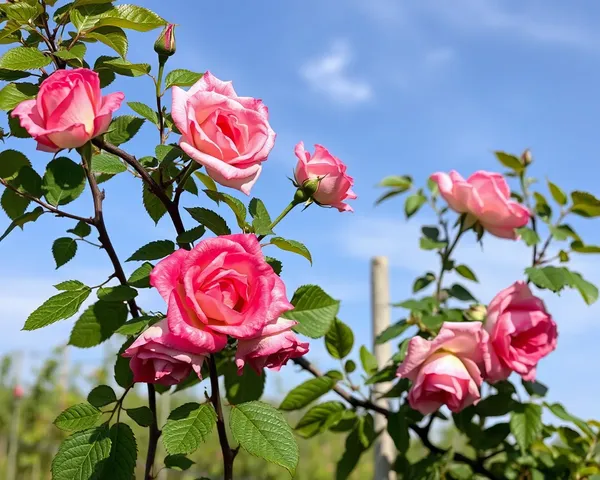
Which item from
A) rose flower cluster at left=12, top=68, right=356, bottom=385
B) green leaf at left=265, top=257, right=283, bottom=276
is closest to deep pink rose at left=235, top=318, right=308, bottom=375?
rose flower cluster at left=12, top=68, right=356, bottom=385

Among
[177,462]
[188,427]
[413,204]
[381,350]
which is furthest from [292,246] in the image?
[381,350]

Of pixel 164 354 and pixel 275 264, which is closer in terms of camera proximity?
pixel 164 354

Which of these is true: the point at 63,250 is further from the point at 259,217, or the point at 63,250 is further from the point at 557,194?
the point at 557,194

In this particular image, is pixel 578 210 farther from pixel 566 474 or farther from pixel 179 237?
pixel 179 237

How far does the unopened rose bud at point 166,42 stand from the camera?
942mm

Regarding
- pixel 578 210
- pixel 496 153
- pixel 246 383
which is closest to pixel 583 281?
pixel 578 210

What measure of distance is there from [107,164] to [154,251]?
0.13 m

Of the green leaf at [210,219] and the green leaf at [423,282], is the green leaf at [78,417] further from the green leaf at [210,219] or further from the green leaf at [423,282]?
the green leaf at [423,282]

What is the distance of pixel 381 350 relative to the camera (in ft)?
6.40

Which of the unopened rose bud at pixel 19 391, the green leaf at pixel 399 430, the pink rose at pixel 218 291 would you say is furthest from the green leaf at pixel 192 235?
the unopened rose bud at pixel 19 391

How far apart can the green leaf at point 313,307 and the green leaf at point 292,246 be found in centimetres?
9

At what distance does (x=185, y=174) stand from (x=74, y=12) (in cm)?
29

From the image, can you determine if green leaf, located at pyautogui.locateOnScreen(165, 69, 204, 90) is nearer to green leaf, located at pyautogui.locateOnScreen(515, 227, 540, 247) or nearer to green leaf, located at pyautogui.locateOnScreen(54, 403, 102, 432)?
green leaf, located at pyautogui.locateOnScreen(54, 403, 102, 432)

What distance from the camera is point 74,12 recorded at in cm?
96
